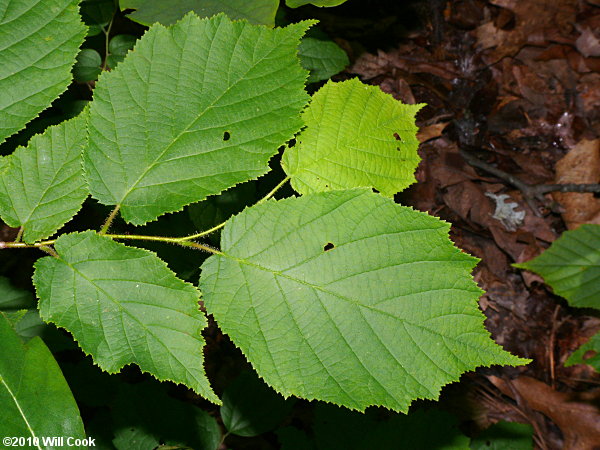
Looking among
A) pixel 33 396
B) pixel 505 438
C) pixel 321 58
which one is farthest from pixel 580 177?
pixel 33 396

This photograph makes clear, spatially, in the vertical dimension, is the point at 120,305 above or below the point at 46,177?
below

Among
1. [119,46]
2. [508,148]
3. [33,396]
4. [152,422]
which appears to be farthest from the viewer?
[508,148]

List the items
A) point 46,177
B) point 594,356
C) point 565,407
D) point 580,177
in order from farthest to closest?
point 580,177
point 565,407
point 594,356
point 46,177

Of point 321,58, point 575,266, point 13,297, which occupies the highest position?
point 321,58

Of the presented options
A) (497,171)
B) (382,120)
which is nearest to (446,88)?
(497,171)

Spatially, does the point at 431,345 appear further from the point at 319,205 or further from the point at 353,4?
the point at 353,4

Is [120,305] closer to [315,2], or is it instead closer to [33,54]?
[33,54]

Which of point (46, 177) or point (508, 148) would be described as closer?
point (46, 177)
